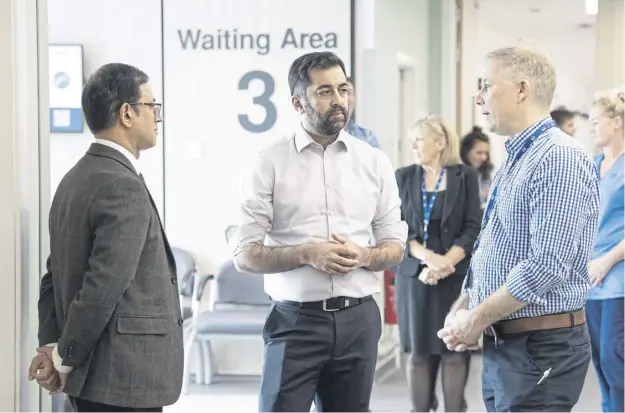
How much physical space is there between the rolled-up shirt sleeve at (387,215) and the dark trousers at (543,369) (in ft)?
1.93

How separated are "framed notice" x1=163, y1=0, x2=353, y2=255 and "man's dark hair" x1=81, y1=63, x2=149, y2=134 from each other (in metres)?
2.72

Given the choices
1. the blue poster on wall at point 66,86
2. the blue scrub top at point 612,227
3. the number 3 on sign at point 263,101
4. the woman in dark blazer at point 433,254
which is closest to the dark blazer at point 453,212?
the woman in dark blazer at point 433,254

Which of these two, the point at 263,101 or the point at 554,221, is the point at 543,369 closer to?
the point at 554,221

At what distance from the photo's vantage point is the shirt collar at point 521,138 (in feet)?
6.97

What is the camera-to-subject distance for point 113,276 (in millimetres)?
2023

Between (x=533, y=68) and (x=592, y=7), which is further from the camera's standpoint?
(x=592, y=7)

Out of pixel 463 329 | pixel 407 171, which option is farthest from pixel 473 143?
pixel 463 329

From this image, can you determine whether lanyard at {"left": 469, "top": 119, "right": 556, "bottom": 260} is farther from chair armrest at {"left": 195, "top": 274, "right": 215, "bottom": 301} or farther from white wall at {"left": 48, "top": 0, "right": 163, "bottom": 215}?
white wall at {"left": 48, "top": 0, "right": 163, "bottom": 215}

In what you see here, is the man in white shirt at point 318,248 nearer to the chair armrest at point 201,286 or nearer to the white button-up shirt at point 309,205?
the white button-up shirt at point 309,205

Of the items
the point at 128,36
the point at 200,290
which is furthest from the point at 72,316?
the point at 128,36

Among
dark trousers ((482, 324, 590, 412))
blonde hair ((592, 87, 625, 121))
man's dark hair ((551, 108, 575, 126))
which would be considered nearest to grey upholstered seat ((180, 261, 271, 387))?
man's dark hair ((551, 108, 575, 126))

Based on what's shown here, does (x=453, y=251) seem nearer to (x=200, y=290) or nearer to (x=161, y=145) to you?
(x=200, y=290)

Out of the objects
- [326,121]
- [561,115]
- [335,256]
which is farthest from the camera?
[561,115]

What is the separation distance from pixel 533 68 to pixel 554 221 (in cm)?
42
